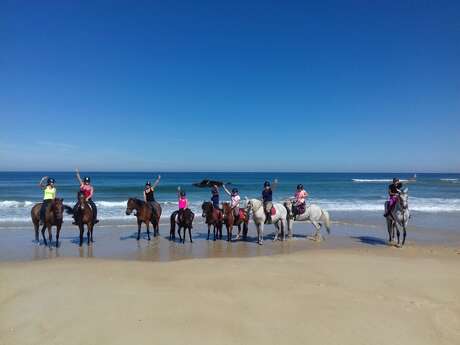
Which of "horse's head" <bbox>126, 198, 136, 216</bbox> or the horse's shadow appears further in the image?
the horse's shadow

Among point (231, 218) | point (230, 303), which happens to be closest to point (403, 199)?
point (231, 218)

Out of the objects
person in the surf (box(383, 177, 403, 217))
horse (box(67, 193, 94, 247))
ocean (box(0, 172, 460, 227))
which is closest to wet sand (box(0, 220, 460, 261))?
horse (box(67, 193, 94, 247))

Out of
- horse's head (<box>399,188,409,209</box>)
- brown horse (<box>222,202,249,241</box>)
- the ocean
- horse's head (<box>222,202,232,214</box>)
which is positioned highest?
horse's head (<box>399,188,409,209</box>)

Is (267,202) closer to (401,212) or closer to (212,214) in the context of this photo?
(212,214)

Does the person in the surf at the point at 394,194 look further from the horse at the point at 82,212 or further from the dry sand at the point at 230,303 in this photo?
the horse at the point at 82,212

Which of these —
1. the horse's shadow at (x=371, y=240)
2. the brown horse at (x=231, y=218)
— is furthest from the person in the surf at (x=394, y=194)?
the brown horse at (x=231, y=218)

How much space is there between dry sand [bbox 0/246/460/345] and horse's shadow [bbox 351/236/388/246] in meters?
4.09

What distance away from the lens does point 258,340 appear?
4.63 metres

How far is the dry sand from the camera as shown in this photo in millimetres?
4773

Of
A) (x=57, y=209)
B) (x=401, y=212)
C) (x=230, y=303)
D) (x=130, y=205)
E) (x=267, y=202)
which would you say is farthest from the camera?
(x=267, y=202)

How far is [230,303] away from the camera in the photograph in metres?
5.84

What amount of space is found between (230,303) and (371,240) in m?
9.74

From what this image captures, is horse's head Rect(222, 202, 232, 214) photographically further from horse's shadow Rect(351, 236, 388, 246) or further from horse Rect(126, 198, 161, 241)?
horse's shadow Rect(351, 236, 388, 246)

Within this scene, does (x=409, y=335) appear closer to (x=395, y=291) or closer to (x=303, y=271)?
(x=395, y=291)
